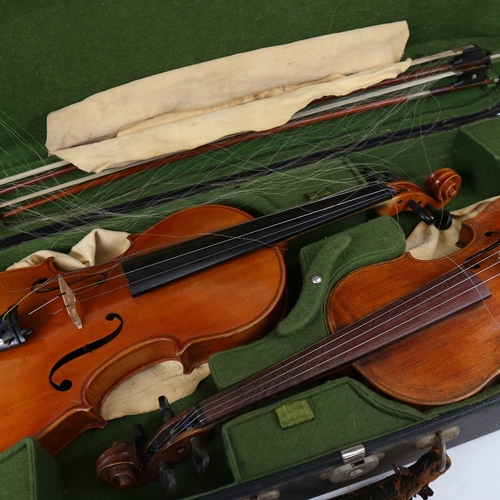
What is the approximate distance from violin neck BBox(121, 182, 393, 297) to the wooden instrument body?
0.95ft

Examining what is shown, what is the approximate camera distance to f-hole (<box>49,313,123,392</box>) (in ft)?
4.80

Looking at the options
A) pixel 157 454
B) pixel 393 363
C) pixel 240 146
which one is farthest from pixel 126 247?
pixel 393 363

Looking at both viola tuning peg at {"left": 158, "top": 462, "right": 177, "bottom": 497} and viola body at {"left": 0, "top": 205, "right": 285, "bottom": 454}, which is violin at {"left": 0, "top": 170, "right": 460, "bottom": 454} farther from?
viola tuning peg at {"left": 158, "top": 462, "right": 177, "bottom": 497}

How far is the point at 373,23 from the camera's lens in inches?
79.7

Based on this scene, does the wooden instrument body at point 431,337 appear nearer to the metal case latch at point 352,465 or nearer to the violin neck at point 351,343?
the violin neck at point 351,343

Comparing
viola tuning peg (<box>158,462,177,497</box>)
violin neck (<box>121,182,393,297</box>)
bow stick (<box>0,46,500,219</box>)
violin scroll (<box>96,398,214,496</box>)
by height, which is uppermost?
bow stick (<box>0,46,500,219</box>)

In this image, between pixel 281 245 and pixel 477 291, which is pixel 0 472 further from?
pixel 477 291

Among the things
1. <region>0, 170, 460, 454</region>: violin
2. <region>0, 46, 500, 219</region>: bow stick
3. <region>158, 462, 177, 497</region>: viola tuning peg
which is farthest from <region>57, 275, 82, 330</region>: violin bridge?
<region>158, 462, 177, 497</region>: viola tuning peg

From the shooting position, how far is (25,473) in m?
1.26

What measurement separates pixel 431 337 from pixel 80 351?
3.61 feet

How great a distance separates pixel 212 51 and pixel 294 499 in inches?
65.5

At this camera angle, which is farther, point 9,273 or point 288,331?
point 9,273

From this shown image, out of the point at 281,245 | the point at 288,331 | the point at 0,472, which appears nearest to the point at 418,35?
the point at 281,245

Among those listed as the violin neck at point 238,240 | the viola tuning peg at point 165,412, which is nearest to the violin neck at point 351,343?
the viola tuning peg at point 165,412
